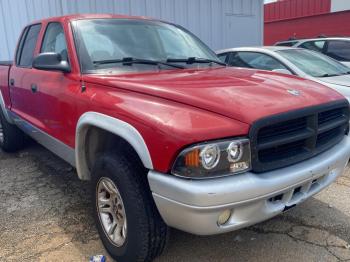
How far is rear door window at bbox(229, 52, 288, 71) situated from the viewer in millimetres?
5863

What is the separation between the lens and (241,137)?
2225 mm

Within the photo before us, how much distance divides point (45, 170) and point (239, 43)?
7.81 meters

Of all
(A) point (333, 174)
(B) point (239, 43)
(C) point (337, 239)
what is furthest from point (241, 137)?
(B) point (239, 43)

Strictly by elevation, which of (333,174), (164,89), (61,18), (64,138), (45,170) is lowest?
(45,170)

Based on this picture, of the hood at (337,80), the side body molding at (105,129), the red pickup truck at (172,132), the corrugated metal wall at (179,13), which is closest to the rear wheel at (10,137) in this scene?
the red pickup truck at (172,132)

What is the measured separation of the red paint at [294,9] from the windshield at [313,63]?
15.2 m

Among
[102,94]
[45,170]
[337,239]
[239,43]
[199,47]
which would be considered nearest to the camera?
[102,94]

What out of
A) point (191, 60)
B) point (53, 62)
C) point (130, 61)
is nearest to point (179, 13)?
point (191, 60)

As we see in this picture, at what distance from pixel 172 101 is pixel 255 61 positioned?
4.08m

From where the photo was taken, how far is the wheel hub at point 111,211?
8.91 feet

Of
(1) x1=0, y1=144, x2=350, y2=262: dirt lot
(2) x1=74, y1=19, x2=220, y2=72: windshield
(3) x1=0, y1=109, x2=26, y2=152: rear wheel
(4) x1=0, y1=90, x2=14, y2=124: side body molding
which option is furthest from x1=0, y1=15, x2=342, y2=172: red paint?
(3) x1=0, y1=109, x2=26, y2=152: rear wheel

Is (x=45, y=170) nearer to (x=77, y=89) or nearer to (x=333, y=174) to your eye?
(x=77, y=89)

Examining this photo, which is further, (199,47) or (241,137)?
(199,47)

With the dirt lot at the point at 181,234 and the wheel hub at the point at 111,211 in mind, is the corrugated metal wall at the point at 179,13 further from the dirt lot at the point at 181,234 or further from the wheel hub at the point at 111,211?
the wheel hub at the point at 111,211
